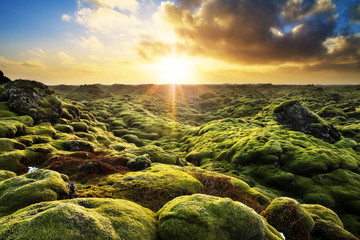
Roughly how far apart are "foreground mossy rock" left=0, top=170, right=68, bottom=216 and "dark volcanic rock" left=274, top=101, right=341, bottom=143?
79.7m

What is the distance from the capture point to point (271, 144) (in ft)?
178

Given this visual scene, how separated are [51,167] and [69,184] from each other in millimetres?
15882

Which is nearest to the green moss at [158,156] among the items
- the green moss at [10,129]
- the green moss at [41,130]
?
the green moss at [41,130]

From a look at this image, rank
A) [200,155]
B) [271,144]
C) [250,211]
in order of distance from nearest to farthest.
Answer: [250,211] < [271,144] < [200,155]

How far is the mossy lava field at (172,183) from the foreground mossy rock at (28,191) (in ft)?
0.20

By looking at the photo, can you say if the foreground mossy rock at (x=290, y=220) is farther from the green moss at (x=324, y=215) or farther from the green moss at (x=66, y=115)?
the green moss at (x=66, y=115)

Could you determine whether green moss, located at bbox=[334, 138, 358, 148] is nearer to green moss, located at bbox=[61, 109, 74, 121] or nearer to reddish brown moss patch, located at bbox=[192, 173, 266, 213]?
reddish brown moss patch, located at bbox=[192, 173, 266, 213]

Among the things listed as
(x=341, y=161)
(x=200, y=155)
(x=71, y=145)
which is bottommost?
(x=200, y=155)

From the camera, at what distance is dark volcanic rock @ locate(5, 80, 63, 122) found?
169ft

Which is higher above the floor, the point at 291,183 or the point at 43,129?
the point at 43,129

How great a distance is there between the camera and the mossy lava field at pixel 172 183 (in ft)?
30.2

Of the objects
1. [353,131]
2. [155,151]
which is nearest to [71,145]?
[155,151]

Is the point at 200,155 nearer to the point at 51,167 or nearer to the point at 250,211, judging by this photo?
the point at 51,167

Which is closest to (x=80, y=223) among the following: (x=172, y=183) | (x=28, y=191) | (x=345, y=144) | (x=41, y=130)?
(x=28, y=191)
